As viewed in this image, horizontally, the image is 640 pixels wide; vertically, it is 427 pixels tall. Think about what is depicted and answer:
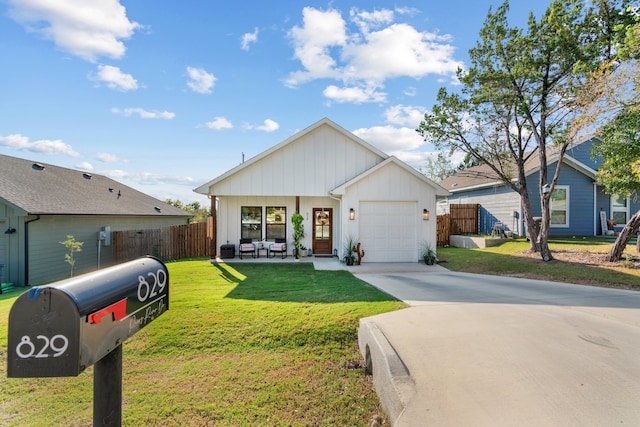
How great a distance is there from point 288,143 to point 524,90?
9.11 m

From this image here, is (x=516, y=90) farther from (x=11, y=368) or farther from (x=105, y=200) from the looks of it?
(x=105, y=200)

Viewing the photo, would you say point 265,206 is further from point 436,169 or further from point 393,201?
point 436,169

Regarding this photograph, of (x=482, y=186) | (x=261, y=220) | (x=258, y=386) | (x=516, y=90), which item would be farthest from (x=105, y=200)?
(x=482, y=186)

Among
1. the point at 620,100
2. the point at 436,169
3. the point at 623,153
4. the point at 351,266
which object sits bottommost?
the point at 351,266

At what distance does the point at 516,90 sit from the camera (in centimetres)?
1115

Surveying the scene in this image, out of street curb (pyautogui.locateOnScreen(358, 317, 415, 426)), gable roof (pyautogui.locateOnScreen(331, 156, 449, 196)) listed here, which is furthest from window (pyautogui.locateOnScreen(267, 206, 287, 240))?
street curb (pyautogui.locateOnScreen(358, 317, 415, 426))

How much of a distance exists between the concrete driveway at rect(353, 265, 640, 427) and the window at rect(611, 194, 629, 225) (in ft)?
48.0

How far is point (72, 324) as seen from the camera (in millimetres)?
1677

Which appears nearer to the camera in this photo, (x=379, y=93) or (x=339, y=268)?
(x=339, y=268)

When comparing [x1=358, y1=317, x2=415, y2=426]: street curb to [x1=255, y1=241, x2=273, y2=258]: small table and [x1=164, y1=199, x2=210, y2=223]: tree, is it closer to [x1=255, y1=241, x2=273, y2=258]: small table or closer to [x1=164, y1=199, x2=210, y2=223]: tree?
[x1=255, y1=241, x2=273, y2=258]: small table

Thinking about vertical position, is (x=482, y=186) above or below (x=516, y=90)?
below

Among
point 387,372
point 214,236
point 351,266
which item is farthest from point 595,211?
point 214,236

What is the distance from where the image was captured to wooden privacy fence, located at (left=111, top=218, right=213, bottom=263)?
1496 cm

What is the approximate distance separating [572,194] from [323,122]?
46.1ft
